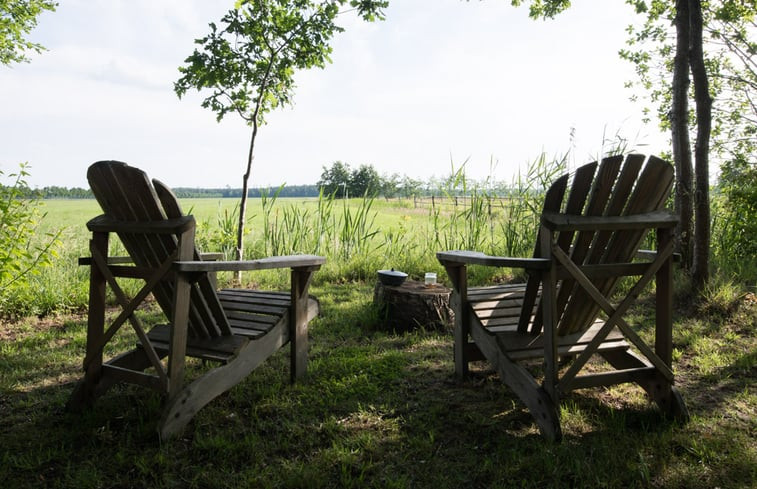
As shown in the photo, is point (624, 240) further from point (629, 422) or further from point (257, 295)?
point (257, 295)

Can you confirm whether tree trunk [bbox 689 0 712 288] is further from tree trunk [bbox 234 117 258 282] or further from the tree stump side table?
tree trunk [bbox 234 117 258 282]

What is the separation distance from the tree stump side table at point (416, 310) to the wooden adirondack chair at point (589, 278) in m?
1.17

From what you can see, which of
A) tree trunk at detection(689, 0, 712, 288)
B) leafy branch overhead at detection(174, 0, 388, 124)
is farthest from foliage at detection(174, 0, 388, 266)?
tree trunk at detection(689, 0, 712, 288)

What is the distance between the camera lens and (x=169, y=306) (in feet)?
7.07

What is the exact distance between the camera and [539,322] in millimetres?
2184

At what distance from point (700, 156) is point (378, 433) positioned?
3.49 meters

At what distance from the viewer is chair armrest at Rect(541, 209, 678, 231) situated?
1813 mm

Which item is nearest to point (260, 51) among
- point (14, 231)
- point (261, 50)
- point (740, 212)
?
point (261, 50)

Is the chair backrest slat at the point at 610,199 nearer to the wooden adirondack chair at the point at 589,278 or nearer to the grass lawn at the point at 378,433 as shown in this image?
the wooden adirondack chair at the point at 589,278

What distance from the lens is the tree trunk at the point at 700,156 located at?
3.72 meters

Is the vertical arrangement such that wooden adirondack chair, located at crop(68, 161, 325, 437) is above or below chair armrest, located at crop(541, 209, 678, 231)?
below

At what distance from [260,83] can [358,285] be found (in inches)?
98.8

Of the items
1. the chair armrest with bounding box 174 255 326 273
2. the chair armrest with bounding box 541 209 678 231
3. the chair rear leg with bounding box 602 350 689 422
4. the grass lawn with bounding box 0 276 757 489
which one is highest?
the chair armrest with bounding box 541 209 678 231

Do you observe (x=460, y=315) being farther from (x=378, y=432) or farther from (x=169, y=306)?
(x=169, y=306)
